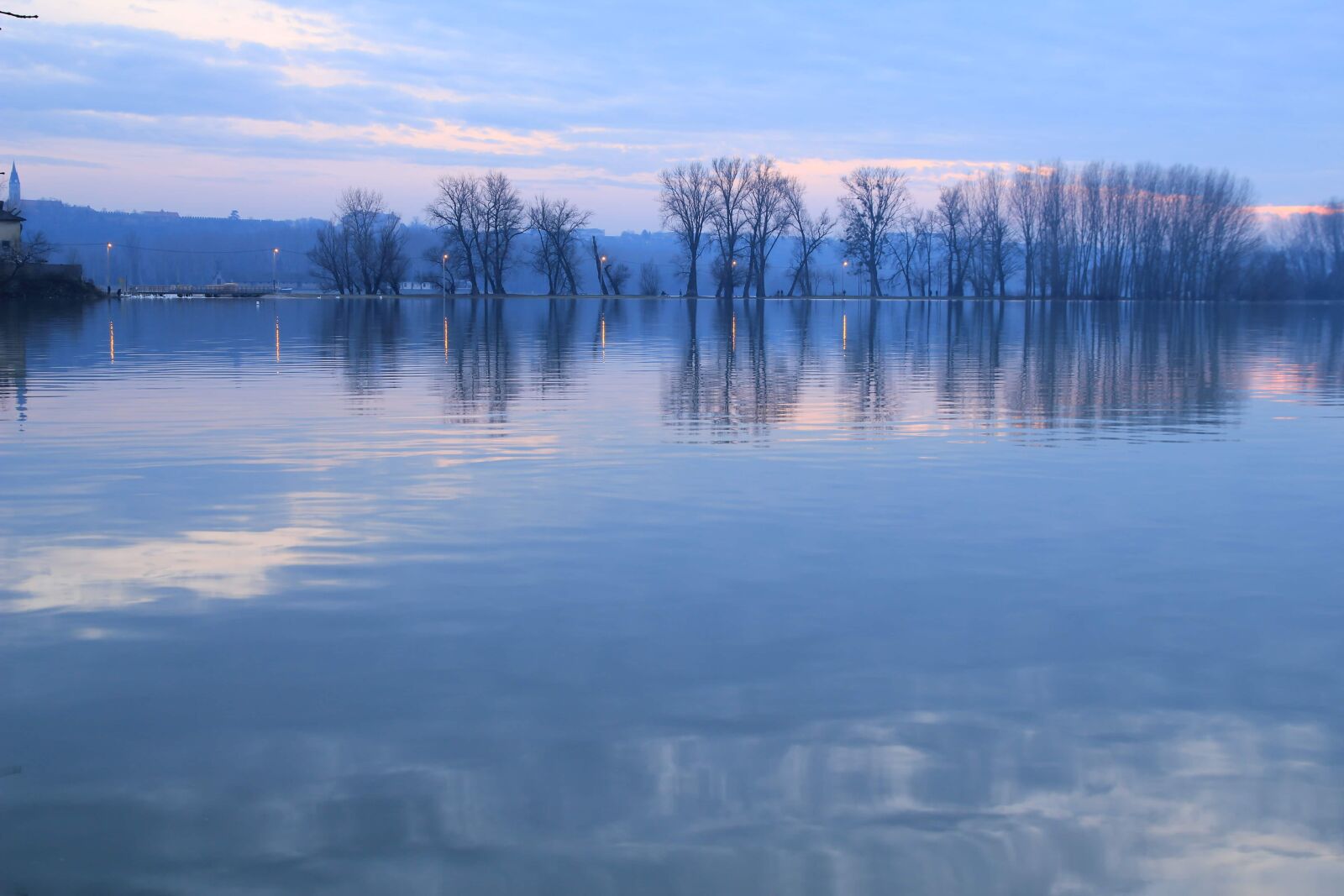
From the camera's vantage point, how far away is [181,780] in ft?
14.2

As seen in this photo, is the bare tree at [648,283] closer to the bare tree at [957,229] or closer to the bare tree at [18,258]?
the bare tree at [957,229]

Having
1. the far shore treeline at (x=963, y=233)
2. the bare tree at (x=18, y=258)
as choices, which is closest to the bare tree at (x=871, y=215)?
the far shore treeline at (x=963, y=233)

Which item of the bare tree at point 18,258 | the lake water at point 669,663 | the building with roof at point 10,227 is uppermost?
the building with roof at point 10,227

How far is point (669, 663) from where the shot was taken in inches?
218

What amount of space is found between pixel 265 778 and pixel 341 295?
100 m

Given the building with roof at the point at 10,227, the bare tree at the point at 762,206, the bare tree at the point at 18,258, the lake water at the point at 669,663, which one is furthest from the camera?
the bare tree at the point at 762,206

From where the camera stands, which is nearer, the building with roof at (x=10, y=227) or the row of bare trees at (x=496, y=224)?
the building with roof at (x=10, y=227)

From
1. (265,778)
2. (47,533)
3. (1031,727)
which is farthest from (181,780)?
(47,533)

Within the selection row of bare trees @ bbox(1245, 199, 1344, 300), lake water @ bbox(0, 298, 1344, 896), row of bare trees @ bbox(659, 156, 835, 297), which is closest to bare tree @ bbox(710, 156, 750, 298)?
row of bare trees @ bbox(659, 156, 835, 297)

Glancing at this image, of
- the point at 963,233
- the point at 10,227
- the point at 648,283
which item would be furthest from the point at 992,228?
the point at 10,227

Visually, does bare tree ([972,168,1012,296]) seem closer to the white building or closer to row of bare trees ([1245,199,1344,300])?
row of bare trees ([1245,199,1344,300])

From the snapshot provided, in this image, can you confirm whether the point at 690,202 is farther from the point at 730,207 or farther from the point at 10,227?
the point at 10,227

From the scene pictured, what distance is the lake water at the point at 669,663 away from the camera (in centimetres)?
386

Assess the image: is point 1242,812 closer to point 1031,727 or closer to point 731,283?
point 1031,727
